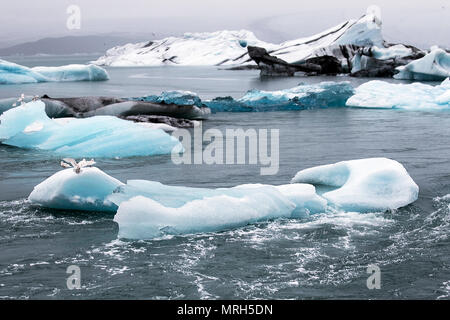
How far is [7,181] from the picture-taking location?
32.1 ft

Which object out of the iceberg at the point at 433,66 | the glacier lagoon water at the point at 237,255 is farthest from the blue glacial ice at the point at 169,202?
the iceberg at the point at 433,66

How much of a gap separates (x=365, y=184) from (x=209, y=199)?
7.00 ft

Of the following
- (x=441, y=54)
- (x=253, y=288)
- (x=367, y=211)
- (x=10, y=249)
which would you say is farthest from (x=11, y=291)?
(x=441, y=54)

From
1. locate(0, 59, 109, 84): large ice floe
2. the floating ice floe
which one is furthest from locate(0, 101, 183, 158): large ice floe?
locate(0, 59, 109, 84): large ice floe

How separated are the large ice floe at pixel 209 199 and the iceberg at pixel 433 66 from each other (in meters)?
27.2

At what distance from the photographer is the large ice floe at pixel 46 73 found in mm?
37375

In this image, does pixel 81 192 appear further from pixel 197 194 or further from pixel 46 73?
pixel 46 73

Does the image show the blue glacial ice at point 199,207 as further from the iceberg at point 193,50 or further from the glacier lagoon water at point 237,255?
the iceberg at point 193,50

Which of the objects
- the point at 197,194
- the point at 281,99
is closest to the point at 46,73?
the point at 281,99

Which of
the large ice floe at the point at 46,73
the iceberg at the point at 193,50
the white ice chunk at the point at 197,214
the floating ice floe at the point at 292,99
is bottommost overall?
the white ice chunk at the point at 197,214

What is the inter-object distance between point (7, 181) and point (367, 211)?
5399 millimetres

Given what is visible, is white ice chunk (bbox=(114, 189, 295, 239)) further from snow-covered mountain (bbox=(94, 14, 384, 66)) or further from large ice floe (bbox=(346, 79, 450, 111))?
snow-covered mountain (bbox=(94, 14, 384, 66))

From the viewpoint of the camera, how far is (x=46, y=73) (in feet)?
135
